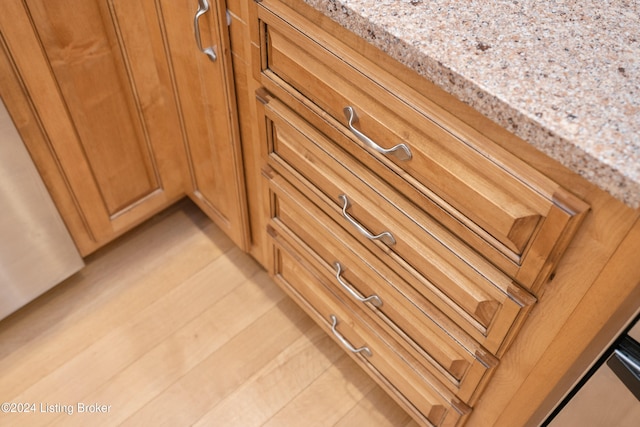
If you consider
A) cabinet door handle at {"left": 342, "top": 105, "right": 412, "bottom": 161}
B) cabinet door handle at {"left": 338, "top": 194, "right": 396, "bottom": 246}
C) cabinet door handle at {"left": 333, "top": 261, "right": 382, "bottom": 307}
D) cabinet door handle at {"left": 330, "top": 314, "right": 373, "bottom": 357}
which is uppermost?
cabinet door handle at {"left": 342, "top": 105, "right": 412, "bottom": 161}

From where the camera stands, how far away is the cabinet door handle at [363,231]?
85cm

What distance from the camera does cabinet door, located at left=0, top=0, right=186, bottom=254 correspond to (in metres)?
0.98

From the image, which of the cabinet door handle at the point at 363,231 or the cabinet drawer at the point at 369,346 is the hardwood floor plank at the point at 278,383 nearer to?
the cabinet drawer at the point at 369,346

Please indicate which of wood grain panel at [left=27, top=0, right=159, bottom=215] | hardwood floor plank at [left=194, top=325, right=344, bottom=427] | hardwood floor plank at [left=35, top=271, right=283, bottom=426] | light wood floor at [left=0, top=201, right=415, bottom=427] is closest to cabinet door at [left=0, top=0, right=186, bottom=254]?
wood grain panel at [left=27, top=0, right=159, bottom=215]

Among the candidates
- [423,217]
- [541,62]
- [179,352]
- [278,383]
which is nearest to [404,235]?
[423,217]

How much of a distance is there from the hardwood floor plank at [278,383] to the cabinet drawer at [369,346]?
142 mm

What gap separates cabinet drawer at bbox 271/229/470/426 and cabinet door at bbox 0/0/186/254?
1.23 feet

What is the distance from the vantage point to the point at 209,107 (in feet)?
3.61

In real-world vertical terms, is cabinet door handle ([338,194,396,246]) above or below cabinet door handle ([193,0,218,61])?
below

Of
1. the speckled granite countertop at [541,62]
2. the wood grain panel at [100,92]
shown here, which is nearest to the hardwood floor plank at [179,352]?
the wood grain panel at [100,92]

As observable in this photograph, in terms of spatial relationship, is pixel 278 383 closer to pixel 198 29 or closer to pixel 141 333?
pixel 141 333

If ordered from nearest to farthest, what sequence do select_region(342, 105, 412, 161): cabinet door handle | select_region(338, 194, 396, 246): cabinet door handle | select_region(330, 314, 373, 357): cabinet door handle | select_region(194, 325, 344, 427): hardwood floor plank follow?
select_region(342, 105, 412, 161): cabinet door handle, select_region(338, 194, 396, 246): cabinet door handle, select_region(330, 314, 373, 357): cabinet door handle, select_region(194, 325, 344, 427): hardwood floor plank

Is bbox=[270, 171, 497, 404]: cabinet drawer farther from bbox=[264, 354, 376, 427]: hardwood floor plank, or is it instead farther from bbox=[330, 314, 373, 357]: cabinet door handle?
bbox=[264, 354, 376, 427]: hardwood floor plank

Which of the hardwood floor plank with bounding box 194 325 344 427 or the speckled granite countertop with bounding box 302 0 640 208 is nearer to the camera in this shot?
the speckled granite countertop with bounding box 302 0 640 208
